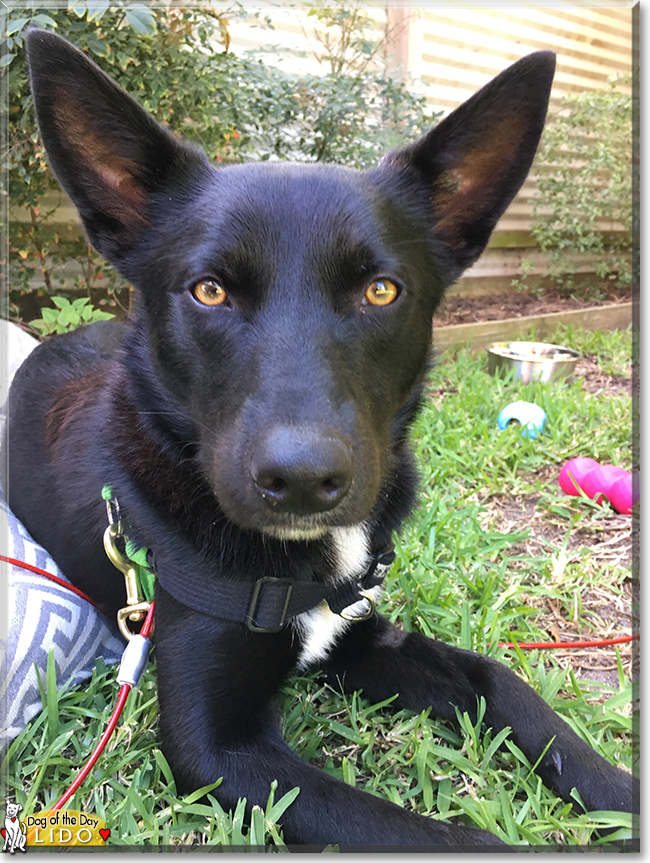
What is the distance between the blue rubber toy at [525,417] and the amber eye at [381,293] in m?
2.23

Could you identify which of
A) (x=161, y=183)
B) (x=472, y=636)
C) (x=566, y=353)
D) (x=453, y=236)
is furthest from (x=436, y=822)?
(x=566, y=353)

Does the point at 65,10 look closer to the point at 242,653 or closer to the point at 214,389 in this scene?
the point at 214,389

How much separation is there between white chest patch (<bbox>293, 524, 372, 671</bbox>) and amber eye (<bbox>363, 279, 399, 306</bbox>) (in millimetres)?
577

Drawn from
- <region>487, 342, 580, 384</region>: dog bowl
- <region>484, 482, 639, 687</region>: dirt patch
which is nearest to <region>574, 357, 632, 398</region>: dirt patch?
<region>487, 342, 580, 384</region>: dog bowl

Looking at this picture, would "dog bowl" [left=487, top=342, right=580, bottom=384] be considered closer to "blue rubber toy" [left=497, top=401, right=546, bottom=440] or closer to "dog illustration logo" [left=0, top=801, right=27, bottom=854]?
"blue rubber toy" [left=497, top=401, right=546, bottom=440]

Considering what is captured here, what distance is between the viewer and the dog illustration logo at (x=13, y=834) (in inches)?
52.0

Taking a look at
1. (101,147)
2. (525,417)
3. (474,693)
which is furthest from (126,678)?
(525,417)

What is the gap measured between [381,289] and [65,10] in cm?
255

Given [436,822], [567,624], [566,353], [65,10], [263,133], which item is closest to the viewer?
[436,822]

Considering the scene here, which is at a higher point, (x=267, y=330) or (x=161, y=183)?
(x=161, y=183)

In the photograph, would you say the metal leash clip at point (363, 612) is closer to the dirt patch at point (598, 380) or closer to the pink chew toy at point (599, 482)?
the pink chew toy at point (599, 482)

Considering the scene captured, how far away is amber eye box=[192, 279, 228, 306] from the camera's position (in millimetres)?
1409

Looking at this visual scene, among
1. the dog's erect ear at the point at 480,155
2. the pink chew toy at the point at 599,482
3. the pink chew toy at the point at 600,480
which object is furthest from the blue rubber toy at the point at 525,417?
the dog's erect ear at the point at 480,155

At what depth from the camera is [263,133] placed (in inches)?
170
